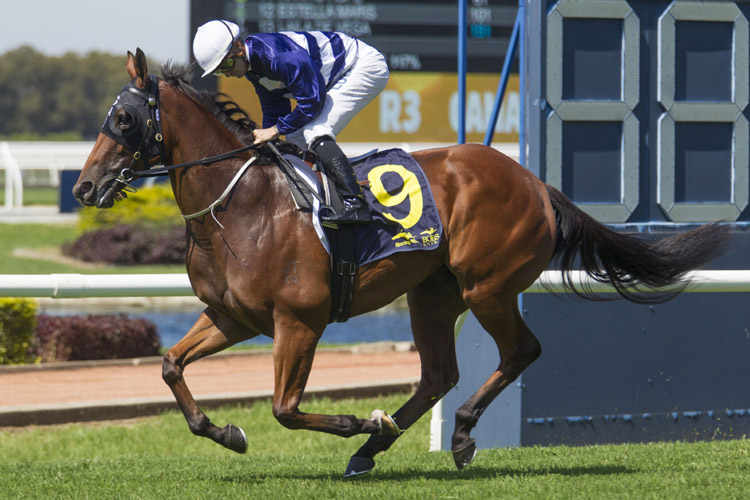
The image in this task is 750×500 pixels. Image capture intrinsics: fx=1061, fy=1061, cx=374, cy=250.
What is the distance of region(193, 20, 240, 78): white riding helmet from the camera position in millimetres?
4234

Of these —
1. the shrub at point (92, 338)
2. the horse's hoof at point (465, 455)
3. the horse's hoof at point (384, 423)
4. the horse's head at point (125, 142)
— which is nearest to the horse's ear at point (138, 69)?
the horse's head at point (125, 142)

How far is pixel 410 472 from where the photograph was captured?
4.73 m

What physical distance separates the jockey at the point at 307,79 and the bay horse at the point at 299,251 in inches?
6.5

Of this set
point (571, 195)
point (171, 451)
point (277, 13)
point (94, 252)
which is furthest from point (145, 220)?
point (571, 195)

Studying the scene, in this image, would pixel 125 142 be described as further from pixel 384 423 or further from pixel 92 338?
pixel 92 338

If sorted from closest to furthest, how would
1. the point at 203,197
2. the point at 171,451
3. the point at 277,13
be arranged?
the point at 203,197, the point at 171,451, the point at 277,13

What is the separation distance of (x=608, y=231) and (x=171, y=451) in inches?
120

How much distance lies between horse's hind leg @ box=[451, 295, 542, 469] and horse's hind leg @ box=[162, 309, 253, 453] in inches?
37.4

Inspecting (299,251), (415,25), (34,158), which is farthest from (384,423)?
(34,158)

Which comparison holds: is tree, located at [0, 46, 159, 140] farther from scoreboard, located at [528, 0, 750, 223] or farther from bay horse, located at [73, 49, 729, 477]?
bay horse, located at [73, 49, 729, 477]

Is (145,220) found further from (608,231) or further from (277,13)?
(608,231)

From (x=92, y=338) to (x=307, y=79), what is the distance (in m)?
5.55

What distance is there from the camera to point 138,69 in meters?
4.23

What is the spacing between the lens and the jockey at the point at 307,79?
4.26 m
